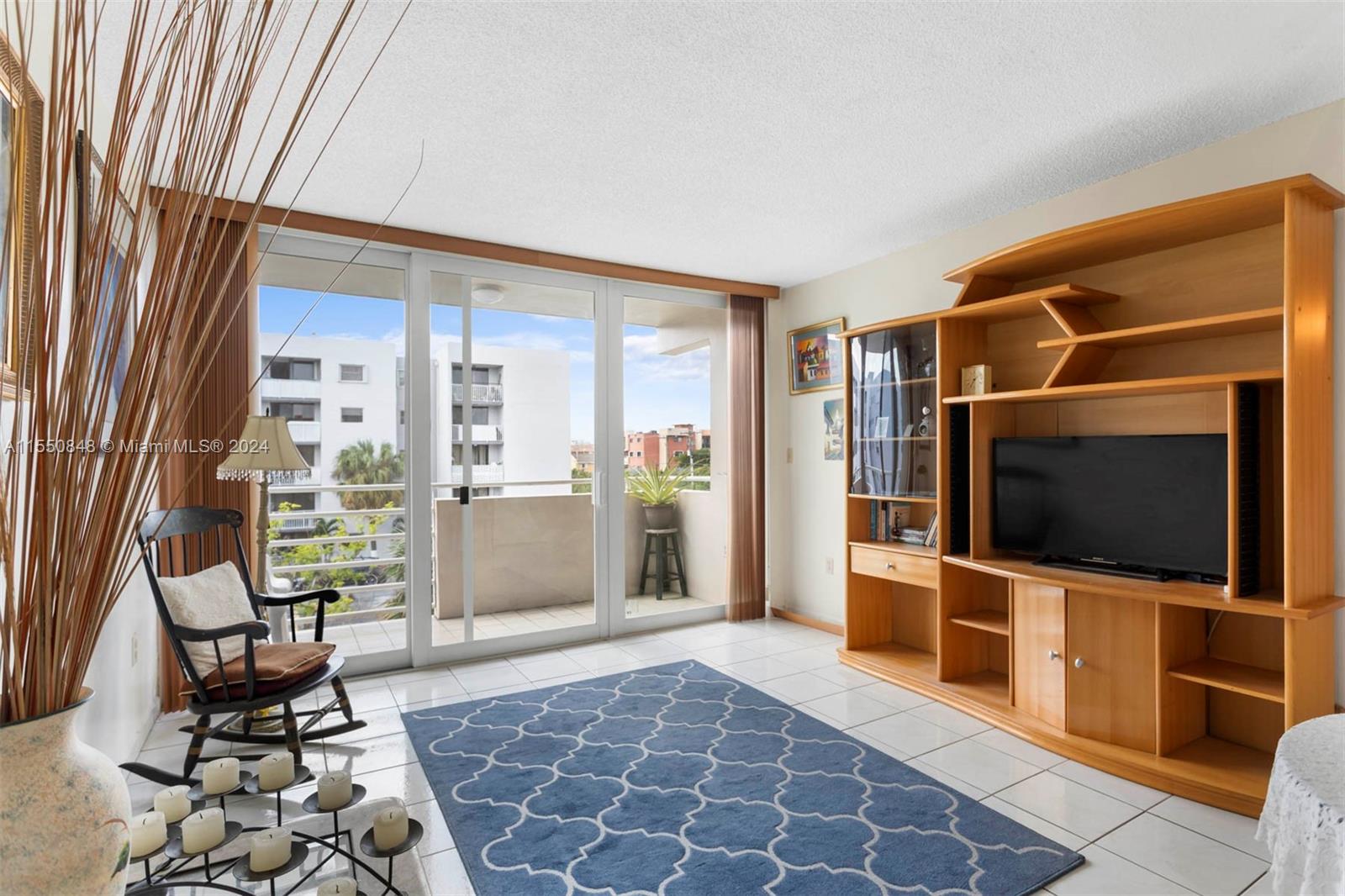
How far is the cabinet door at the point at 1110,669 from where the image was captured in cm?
280

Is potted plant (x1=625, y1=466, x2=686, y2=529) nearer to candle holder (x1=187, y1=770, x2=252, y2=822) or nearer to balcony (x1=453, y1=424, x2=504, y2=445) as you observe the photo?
balcony (x1=453, y1=424, x2=504, y2=445)

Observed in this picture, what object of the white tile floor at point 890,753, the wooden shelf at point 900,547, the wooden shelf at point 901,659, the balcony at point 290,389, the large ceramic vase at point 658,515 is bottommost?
the white tile floor at point 890,753

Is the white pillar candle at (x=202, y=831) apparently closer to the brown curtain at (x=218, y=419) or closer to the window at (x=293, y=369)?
the brown curtain at (x=218, y=419)

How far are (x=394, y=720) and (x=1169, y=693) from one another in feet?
10.8

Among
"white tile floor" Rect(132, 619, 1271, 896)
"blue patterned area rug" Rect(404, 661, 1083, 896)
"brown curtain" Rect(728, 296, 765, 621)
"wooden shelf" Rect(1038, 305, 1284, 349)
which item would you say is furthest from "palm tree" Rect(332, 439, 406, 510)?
"wooden shelf" Rect(1038, 305, 1284, 349)

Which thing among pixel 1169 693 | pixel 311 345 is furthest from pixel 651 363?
pixel 1169 693

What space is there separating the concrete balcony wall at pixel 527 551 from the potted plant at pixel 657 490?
60 millimetres

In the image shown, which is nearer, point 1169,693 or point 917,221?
point 1169,693

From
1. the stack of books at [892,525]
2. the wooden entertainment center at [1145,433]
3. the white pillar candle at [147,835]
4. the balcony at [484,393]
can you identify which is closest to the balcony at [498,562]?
the balcony at [484,393]

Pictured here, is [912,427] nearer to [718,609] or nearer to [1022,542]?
[1022,542]

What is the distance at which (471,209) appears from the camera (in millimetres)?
3689

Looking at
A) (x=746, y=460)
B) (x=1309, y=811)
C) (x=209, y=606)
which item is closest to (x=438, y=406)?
(x=209, y=606)

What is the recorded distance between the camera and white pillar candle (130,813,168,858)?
1.32 meters

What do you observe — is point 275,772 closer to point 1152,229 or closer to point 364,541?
point 364,541
